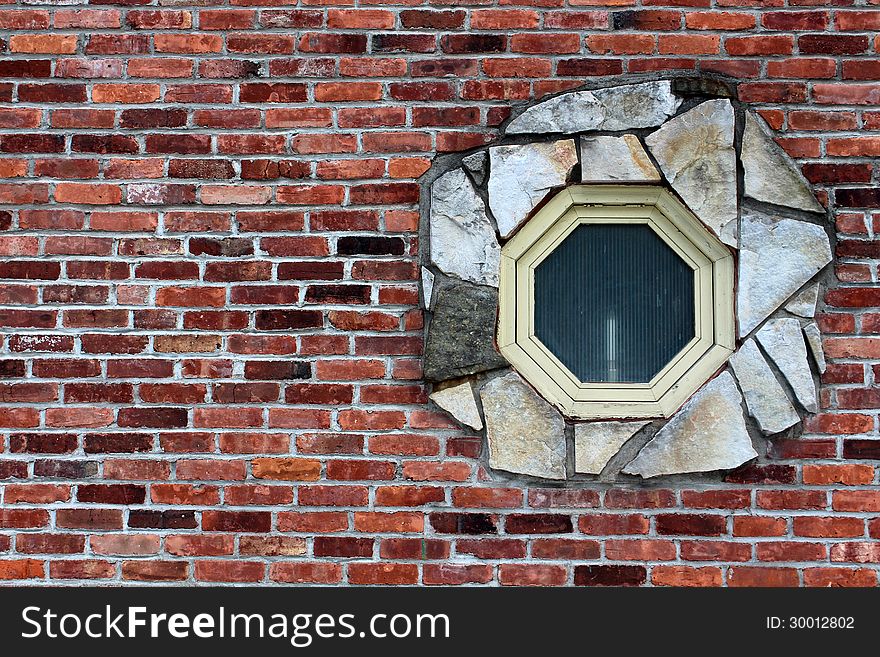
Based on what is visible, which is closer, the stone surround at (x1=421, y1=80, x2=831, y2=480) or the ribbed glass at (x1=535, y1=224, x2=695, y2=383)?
the stone surround at (x1=421, y1=80, x2=831, y2=480)

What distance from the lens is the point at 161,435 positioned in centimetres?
225

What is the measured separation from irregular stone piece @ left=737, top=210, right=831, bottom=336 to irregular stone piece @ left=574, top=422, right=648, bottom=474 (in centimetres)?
44

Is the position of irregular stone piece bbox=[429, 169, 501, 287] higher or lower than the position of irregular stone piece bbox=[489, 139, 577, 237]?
lower

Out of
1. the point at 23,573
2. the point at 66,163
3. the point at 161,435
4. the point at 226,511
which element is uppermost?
the point at 66,163

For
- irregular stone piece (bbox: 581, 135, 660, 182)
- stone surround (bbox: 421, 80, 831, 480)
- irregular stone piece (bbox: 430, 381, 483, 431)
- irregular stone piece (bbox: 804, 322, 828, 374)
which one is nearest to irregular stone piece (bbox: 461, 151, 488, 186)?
stone surround (bbox: 421, 80, 831, 480)

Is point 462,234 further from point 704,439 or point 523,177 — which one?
point 704,439

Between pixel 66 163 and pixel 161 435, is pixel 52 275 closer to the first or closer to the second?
pixel 66 163

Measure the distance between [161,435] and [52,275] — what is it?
580 millimetres

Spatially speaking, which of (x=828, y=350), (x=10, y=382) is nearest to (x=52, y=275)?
(x=10, y=382)

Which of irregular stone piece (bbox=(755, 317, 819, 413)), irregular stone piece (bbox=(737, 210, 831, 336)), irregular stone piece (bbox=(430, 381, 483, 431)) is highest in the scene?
irregular stone piece (bbox=(737, 210, 831, 336))

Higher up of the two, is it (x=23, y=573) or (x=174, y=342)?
(x=174, y=342)

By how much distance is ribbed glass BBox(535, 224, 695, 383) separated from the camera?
2.31 metres

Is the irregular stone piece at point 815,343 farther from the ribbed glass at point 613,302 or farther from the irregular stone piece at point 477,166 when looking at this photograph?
the irregular stone piece at point 477,166

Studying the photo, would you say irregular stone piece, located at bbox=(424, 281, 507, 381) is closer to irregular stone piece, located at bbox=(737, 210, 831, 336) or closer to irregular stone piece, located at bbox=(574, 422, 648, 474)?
irregular stone piece, located at bbox=(574, 422, 648, 474)
